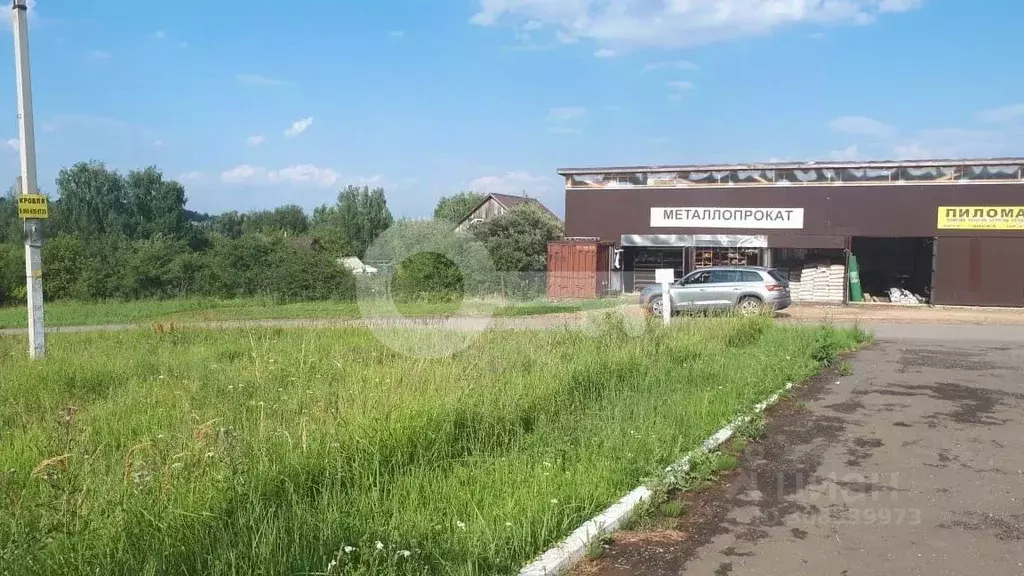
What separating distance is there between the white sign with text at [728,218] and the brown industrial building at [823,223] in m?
0.04

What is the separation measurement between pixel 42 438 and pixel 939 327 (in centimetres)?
2074

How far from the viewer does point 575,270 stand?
31.3 meters

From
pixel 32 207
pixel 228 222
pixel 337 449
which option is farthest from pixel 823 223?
pixel 228 222

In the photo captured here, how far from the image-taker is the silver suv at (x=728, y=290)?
21.9 m

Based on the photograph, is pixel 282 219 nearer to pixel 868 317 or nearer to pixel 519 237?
pixel 519 237

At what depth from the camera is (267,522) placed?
410cm

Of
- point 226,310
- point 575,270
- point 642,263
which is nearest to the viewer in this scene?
point 226,310

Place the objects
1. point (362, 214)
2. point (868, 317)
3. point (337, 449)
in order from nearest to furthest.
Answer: point (337, 449)
point (868, 317)
point (362, 214)

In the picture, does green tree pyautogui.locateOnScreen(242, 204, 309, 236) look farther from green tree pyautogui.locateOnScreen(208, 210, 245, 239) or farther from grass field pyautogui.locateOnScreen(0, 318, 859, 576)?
grass field pyautogui.locateOnScreen(0, 318, 859, 576)

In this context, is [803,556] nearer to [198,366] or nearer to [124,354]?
[198,366]

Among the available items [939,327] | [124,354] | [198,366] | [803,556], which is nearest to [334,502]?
[803,556]

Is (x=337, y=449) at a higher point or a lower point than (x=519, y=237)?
lower

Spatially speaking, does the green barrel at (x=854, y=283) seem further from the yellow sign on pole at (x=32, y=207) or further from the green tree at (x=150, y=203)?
the green tree at (x=150, y=203)

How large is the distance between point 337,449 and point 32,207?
934cm
